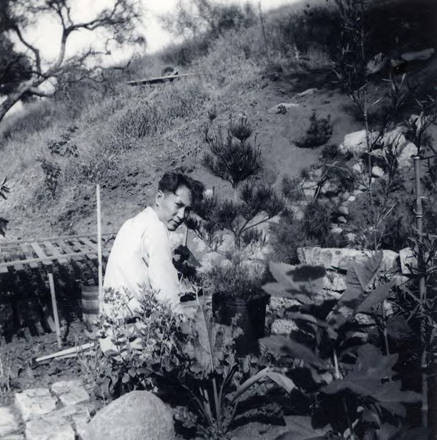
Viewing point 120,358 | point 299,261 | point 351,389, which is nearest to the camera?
point 351,389

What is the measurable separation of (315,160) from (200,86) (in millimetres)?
5983

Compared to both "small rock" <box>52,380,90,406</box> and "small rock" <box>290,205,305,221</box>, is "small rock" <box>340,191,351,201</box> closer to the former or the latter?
"small rock" <box>290,205,305,221</box>

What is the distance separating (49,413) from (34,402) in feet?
0.79

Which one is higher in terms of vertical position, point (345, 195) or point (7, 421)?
point (345, 195)

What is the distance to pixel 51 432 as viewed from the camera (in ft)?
8.66

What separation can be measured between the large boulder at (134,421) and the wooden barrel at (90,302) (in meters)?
1.95

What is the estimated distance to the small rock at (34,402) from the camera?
2930 millimetres

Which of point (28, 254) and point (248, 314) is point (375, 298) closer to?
point (248, 314)

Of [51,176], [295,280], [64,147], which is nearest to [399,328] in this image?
[295,280]

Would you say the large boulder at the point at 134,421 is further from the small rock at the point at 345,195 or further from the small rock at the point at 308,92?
the small rock at the point at 308,92

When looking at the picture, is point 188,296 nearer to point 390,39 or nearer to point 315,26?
point 390,39

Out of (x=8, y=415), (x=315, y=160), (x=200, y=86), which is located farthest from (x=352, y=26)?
(x=200, y=86)

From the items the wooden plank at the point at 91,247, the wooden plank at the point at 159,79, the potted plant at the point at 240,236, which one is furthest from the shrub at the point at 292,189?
the wooden plank at the point at 159,79

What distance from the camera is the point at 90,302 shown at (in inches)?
171
